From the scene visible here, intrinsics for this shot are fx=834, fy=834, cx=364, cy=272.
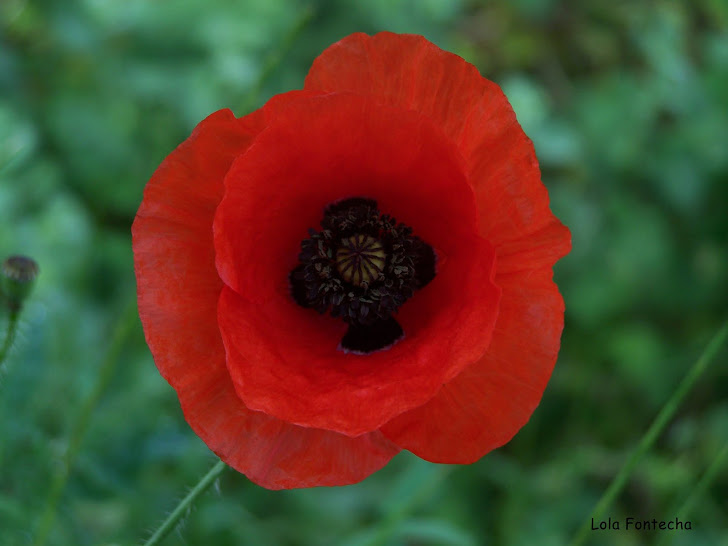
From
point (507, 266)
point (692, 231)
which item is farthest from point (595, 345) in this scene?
point (507, 266)

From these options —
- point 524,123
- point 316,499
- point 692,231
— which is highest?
point 524,123

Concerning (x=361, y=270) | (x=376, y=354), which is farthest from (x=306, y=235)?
(x=376, y=354)

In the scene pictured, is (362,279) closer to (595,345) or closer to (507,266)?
(507,266)

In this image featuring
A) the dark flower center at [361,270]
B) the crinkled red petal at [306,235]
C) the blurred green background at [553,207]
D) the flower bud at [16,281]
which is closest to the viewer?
the crinkled red petal at [306,235]

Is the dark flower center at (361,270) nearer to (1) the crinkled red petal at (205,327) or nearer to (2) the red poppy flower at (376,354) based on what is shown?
(2) the red poppy flower at (376,354)

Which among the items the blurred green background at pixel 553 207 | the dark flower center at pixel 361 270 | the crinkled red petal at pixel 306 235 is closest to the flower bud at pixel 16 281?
the crinkled red petal at pixel 306 235

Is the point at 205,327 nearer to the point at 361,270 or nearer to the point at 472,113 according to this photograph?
the point at 361,270
